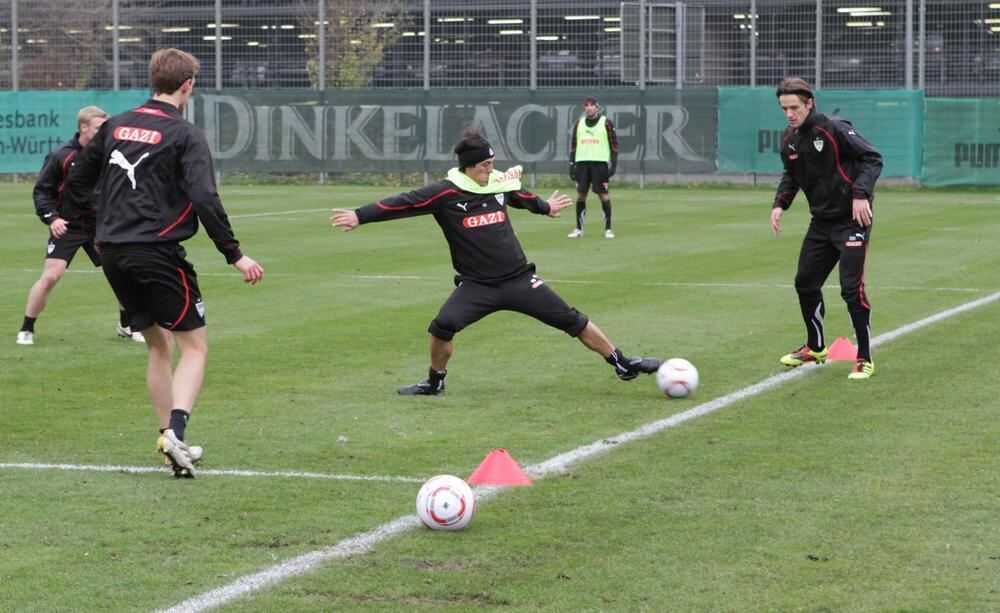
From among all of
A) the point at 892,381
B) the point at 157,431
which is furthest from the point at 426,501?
the point at 892,381

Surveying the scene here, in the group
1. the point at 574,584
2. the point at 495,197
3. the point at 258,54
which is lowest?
the point at 574,584

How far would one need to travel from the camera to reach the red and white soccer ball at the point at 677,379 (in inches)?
374

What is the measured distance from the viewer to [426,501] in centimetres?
629

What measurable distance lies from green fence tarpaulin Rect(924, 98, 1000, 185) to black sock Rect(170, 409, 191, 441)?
96.2 ft

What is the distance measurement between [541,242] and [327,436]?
13.6 m

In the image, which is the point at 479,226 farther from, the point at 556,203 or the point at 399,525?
the point at 399,525

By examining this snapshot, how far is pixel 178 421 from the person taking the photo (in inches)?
290

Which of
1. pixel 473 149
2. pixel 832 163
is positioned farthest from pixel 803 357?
pixel 473 149

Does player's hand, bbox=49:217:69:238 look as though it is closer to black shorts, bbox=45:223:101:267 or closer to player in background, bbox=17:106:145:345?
player in background, bbox=17:106:145:345

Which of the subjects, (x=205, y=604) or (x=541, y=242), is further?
(x=541, y=242)

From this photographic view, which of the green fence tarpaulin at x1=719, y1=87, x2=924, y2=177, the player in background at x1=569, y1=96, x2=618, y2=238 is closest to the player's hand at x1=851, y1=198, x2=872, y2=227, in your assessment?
the player in background at x1=569, y1=96, x2=618, y2=238

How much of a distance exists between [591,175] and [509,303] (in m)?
14.3

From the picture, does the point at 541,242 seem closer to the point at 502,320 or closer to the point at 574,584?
the point at 502,320

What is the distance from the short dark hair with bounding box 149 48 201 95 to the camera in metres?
7.34
